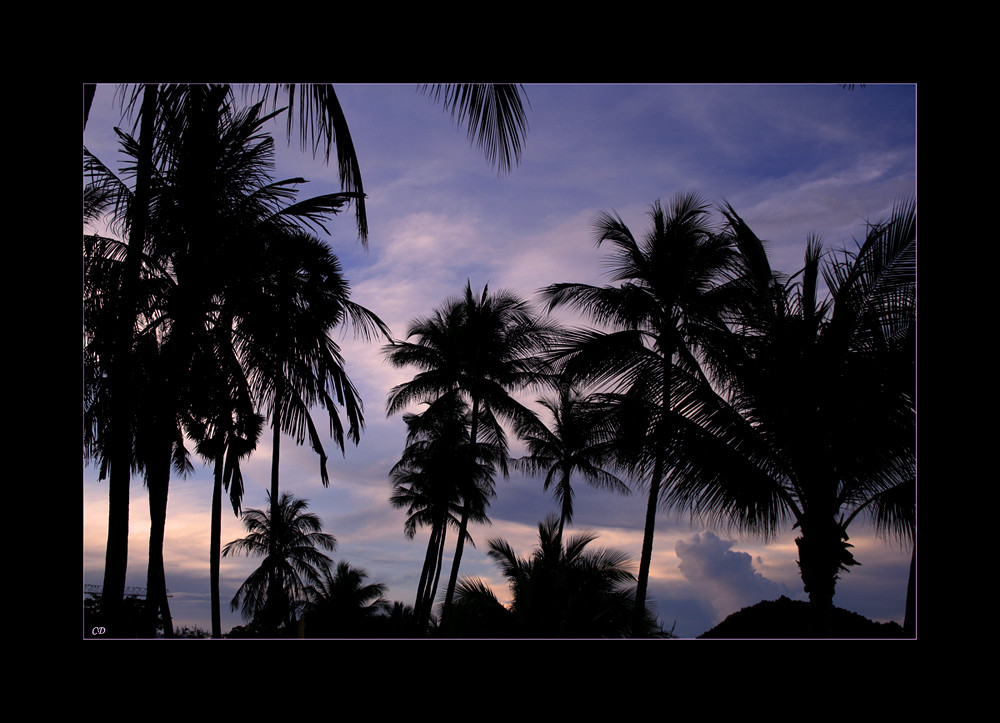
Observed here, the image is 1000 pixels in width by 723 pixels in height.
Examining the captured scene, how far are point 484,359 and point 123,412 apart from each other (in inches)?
531

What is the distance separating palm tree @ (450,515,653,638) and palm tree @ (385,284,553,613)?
4.31 m

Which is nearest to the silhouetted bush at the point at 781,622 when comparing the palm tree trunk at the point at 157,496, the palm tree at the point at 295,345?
the palm tree at the point at 295,345

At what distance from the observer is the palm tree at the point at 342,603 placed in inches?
811

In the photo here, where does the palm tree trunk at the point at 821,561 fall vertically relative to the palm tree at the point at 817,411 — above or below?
below

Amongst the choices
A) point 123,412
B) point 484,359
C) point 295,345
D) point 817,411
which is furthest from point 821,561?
point 484,359

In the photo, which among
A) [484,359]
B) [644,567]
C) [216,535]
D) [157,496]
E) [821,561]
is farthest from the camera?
[484,359]

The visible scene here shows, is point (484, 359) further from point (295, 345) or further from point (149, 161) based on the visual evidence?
point (149, 161)

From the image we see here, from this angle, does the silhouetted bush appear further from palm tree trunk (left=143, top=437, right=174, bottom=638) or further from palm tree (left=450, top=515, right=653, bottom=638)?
palm tree trunk (left=143, top=437, right=174, bottom=638)

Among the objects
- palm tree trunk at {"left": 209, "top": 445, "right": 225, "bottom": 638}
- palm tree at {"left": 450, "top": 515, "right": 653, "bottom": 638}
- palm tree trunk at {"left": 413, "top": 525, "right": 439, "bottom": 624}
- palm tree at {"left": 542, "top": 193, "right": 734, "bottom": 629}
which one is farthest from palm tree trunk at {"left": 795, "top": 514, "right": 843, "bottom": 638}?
palm tree trunk at {"left": 413, "top": 525, "right": 439, "bottom": 624}

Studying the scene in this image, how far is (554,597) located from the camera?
12281 millimetres

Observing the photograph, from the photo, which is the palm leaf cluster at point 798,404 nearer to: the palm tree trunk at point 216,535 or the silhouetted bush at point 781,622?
the silhouetted bush at point 781,622

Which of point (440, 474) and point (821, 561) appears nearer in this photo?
point (821, 561)

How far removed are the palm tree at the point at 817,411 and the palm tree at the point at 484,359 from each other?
33.9ft
